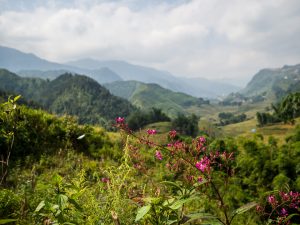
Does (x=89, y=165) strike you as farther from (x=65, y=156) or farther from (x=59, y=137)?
(x=59, y=137)

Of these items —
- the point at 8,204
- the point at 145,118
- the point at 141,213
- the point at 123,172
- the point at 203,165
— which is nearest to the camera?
the point at 141,213

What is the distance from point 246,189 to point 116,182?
22.7ft

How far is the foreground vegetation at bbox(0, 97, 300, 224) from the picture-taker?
3.49 metres

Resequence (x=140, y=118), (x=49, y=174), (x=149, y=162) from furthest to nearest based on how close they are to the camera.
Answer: (x=140, y=118) < (x=149, y=162) < (x=49, y=174)

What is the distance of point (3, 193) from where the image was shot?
4676 millimetres

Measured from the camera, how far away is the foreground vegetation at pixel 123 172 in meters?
3.49

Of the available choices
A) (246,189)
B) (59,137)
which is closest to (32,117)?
(59,137)

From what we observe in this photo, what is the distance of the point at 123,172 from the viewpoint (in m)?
3.38

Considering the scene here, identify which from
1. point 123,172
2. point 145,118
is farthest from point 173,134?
point 145,118

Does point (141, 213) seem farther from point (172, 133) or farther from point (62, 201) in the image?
point (172, 133)

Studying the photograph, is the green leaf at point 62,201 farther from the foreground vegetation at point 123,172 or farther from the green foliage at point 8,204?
the green foliage at point 8,204

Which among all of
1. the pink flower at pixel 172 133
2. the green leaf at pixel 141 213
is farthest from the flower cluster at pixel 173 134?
the green leaf at pixel 141 213

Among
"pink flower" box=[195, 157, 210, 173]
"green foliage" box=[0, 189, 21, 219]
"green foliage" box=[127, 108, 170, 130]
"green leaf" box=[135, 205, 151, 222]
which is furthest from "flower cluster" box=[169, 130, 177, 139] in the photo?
"green foliage" box=[127, 108, 170, 130]

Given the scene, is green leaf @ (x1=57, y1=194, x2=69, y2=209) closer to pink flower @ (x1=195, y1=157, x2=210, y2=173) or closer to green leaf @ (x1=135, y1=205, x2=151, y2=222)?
green leaf @ (x1=135, y1=205, x2=151, y2=222)
